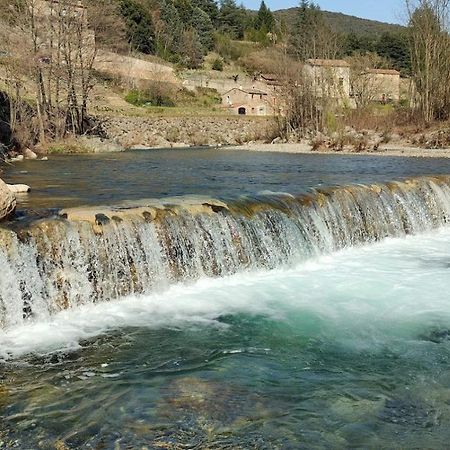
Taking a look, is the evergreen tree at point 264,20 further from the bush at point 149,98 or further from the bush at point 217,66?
the bush at point 149,98

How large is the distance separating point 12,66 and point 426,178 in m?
19.1

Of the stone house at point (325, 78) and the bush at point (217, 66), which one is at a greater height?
the bush at point (217, 66)

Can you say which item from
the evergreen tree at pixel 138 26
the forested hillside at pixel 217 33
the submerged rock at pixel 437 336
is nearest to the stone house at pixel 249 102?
the forested hillside at pixel 217 33

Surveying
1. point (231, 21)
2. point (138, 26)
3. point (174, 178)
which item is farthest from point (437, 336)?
point (231, 21)

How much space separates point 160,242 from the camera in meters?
8.02

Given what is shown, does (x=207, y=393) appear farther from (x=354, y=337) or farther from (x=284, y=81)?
(x=284, y=81)

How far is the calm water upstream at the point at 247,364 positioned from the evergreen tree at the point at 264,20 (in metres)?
89.3

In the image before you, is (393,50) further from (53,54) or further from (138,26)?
(53,54)

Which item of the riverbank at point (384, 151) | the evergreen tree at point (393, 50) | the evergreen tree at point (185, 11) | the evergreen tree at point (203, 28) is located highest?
the evergreen tree at point (185, 11)

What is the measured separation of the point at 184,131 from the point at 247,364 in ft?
125

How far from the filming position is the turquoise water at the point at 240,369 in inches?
161

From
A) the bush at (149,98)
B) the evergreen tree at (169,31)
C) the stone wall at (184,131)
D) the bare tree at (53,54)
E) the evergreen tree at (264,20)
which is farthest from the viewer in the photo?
the evergreen tree at (264,20)

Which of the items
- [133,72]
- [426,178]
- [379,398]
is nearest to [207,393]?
[379,398]

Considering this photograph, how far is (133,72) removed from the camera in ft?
187
